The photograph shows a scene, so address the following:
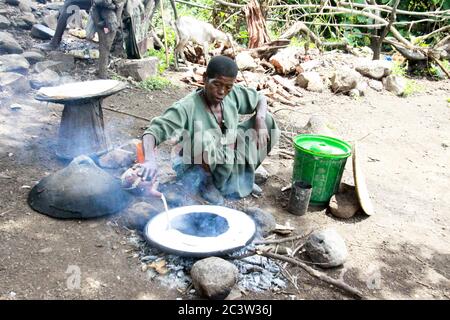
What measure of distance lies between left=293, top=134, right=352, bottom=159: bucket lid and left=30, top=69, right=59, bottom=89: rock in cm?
384

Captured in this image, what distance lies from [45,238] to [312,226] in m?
2.13

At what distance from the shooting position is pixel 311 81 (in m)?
7.76

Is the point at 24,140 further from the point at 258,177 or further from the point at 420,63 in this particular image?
the point at 420,63

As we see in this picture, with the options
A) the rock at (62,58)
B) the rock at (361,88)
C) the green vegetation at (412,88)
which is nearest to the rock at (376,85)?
the rock at (361,88)

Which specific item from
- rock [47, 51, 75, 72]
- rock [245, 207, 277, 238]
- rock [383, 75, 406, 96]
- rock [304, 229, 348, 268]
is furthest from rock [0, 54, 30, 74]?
rock [383, 75, 406, 96]

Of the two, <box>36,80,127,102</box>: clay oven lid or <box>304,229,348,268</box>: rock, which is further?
<box>36,80,127,102</box>: clay oven lid

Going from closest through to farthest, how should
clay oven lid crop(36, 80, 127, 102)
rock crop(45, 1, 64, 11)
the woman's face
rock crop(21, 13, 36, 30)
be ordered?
the woman's face
clay oven lid crop(36, 80, 127, 102)
rock crop(21, 13, 36, 30)
rock crop(45, 1, 64, 11)

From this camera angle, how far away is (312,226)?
3.58 m

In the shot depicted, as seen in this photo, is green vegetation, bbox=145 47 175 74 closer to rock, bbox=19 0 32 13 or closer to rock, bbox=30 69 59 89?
rock, bbox=30 69 59 89

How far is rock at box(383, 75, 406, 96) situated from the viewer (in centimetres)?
811

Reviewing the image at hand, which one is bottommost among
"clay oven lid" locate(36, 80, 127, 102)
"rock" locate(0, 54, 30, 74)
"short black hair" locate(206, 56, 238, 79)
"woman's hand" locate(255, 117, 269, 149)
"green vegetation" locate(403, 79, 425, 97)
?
"green vegetation" locate(403, 79, 425, 97)

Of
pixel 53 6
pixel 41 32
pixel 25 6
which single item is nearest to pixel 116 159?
pixel 41 32

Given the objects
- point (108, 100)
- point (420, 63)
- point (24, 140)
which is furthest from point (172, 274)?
point (420, 63)

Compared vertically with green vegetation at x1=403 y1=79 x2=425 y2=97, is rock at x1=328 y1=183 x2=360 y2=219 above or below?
above
